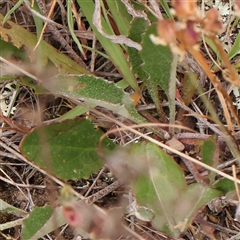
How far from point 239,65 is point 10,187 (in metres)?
0.78

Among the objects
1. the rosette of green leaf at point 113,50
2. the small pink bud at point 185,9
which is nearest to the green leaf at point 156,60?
the rosette of green leaf at point 113,50

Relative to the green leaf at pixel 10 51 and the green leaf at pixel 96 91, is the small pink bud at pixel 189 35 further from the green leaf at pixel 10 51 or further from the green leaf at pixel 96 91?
the green leaf at pixel 10 51

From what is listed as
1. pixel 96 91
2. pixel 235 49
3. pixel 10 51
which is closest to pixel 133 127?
pixel 96 91

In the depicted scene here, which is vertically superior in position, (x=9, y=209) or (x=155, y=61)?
(x=155, y=61)

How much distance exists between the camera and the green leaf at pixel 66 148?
1.04 metres

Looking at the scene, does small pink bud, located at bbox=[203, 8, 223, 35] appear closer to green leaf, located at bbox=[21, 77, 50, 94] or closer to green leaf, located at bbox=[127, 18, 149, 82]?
green leaf, located at bbox=[127, 18, 149, 82]

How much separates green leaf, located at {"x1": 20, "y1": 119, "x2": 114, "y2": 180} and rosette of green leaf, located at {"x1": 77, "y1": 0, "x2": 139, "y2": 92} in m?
0.19

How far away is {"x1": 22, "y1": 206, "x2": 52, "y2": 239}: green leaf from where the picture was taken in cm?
102

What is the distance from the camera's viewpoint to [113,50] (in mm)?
1173

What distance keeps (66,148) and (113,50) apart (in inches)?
12.6

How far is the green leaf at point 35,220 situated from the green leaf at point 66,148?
0.11 meters

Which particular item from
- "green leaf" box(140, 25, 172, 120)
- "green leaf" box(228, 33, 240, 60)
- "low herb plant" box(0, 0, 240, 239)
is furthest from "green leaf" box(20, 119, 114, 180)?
"green leaf" box(228, 33, 240, 60)

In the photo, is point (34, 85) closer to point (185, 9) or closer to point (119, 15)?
point (119, 15)

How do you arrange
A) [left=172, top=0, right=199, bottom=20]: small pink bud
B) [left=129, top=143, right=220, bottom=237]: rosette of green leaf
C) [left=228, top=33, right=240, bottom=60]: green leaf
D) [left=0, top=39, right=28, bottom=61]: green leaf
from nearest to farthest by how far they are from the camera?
1. [left=172, top=0, right=199, bottom=20]: small pink bud
2. [left=129, top=143, right=220, bottom=237]: rosette of green leaf
3. [left=228, top=33, right=240, bottom=60]: green leaf
4. [left=0, top=39, right=28, bottom=61]: green leaf
